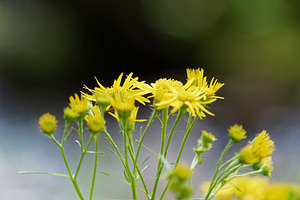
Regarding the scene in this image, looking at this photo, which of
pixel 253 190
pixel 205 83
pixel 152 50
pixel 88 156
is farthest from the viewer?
pixel 152 50

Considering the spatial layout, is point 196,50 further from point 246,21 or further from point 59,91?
point 59,91

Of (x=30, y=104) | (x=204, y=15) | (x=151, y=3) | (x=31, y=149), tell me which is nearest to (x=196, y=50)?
(x=204, y=15)

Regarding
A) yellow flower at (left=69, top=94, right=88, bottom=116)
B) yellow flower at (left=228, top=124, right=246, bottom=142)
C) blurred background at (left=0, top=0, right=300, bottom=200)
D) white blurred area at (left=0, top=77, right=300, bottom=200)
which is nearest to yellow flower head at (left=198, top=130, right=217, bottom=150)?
yellow flower at (left=228, top=124, right=246, bottom=142)

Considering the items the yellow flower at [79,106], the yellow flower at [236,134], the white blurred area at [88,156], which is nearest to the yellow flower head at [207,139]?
the yellow flower at [236,134]

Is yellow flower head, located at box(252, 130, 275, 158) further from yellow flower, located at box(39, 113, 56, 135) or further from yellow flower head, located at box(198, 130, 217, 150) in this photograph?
yellow flower, located at box(39, 113, 56, 135)

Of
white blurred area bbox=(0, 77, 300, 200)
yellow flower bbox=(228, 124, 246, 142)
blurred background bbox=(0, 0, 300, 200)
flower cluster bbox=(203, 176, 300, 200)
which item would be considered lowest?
flower cluster bbox=(203, 176, 300, 200)

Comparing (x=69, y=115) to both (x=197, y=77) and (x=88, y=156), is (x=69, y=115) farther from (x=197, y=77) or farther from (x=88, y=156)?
(x=88, y=156)

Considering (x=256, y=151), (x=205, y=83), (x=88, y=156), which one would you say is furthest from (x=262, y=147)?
(x=88, y=156)

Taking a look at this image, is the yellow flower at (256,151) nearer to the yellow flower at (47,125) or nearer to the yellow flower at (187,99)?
the yellow flower at (187,99)
